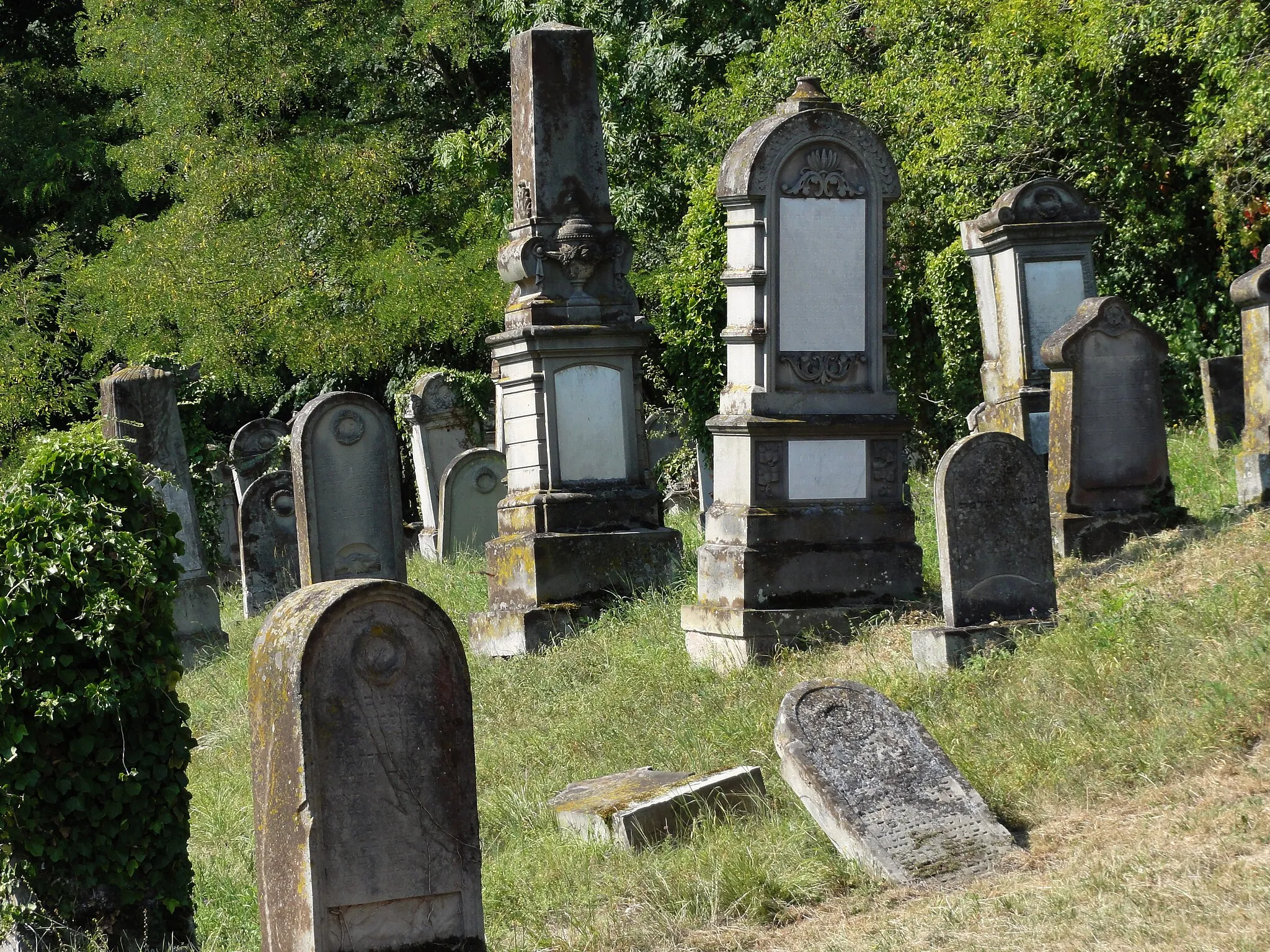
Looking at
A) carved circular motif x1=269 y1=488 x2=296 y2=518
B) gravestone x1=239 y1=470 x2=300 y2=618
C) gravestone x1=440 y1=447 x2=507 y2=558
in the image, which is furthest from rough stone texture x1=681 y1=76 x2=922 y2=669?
carved circular motif x1=269 y1=488 x2=296 y2=518

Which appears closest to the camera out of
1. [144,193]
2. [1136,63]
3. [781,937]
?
[781,937]

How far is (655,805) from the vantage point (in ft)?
20.1

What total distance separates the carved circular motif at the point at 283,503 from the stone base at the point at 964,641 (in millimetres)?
9967

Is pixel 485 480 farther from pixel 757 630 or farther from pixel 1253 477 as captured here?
pixel 1253 477

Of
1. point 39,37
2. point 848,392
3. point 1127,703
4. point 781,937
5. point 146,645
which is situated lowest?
point 781,937

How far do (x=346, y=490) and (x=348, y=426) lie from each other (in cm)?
52

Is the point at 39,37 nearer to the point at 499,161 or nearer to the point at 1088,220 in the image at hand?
the point at 499,161

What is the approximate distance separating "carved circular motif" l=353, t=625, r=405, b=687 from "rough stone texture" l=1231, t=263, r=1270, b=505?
7.19 meters

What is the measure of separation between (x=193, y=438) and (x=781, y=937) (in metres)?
15.9

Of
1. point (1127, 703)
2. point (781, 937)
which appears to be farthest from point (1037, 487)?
point (781, 937)

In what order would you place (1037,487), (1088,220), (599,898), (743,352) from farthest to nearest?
(1088,220), (743,352), (1037,487), (599,898)

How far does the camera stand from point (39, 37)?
32062 millimetres

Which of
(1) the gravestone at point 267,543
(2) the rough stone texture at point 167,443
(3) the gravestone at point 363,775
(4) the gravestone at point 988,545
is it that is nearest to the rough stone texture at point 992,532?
(4) the gravestone at point 988,545

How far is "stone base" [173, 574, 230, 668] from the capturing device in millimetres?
13273
